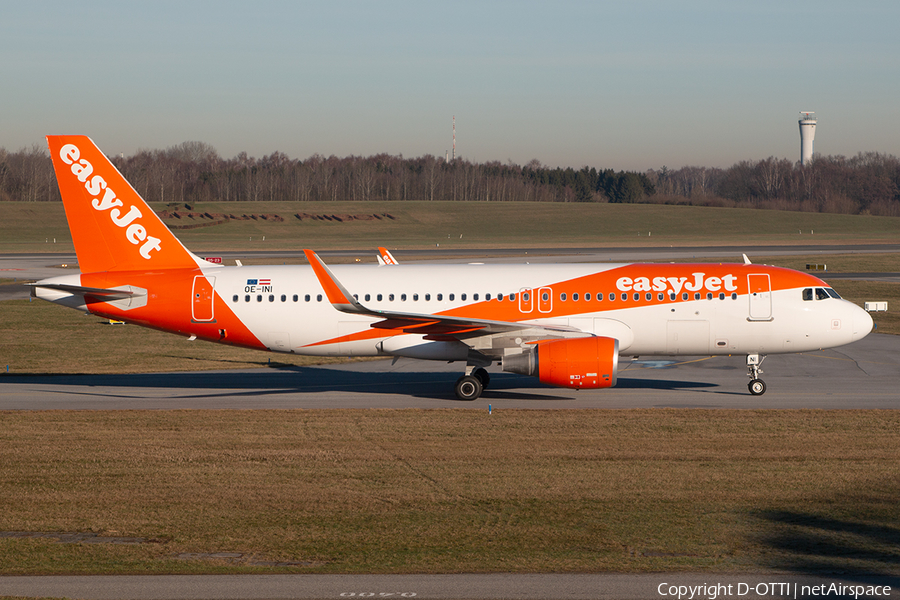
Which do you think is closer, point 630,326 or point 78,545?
point 78,545

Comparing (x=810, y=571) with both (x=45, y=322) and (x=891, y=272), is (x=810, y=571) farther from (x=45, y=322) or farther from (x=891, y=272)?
(x=891, y=272)

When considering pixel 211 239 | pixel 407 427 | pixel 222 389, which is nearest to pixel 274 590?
pixel 407 427

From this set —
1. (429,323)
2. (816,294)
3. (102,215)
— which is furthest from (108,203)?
(816,294)

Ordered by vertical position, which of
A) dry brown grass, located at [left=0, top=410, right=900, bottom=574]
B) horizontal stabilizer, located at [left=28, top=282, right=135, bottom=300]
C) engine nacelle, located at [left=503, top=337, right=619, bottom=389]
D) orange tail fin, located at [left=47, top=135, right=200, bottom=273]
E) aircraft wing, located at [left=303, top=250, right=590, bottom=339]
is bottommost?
dry brown grass, located at [left=0, top=410, right=900, bottom=574]

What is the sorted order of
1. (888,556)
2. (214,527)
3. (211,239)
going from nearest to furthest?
(888,556) → (214,527) → (211,239)

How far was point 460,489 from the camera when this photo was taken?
17.5 metres

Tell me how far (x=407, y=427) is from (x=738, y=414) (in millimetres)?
9627

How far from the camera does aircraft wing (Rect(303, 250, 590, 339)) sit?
25708 mm

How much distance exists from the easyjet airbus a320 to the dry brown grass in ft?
10.1

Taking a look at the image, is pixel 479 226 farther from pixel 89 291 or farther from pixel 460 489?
pixel 460 489

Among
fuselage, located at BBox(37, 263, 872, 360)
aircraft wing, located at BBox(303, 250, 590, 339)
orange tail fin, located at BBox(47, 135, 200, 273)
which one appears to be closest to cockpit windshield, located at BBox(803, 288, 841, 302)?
fuselage, located at BBox(37, 263, 872, 360)

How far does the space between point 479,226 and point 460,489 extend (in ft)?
482

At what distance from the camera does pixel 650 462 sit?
64.0 ft

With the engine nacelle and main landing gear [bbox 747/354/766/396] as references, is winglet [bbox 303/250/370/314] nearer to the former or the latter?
the engine nacelle
